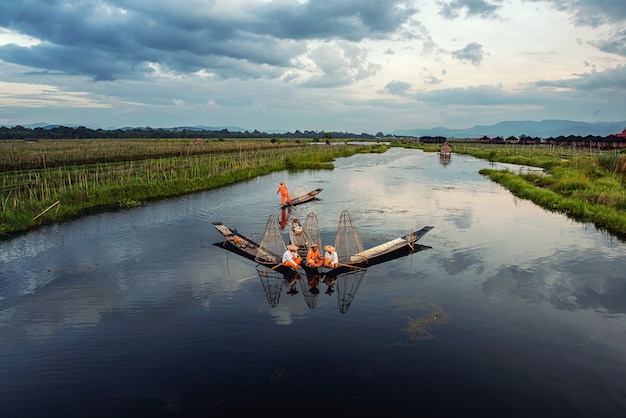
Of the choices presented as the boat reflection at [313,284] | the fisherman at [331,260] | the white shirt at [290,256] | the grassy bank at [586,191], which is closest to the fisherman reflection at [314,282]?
the boat reflection at [313,284]

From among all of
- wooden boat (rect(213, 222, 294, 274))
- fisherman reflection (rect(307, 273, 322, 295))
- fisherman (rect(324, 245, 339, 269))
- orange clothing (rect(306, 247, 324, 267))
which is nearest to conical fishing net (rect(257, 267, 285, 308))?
wooden boat (rect(213, 222, 294, 274))

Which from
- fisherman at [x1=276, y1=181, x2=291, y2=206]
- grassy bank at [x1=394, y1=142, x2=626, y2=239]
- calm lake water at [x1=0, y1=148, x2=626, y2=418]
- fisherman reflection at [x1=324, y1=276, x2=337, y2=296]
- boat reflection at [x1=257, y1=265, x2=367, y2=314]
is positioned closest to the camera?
calm lake water at [x1=0, y1=148, x2=626, y2=418]

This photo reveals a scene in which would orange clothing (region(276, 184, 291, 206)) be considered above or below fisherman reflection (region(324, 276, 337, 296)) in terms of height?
above

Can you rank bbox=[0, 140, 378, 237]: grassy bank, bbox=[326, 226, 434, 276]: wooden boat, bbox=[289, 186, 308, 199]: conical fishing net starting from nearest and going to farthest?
bbox=[326, 226, 434, 276]: wooden boat
bbox=[0, 140, 378, 237]: grassy bank
bbox=[289, 186, 308, 199]: conical fishing net

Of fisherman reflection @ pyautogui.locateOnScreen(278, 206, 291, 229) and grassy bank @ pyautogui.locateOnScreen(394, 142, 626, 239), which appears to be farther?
fisherman reflection @ pyautogui.locateOnScreen(278, 206, 291, 229)

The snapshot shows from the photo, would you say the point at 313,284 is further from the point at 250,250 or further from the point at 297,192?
the point at 297,192

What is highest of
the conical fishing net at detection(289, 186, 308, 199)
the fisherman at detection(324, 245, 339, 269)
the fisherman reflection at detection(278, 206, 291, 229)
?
the conical fishing net at detection(289, 186, 308, 199)

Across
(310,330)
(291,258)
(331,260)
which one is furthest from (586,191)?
(310,330)

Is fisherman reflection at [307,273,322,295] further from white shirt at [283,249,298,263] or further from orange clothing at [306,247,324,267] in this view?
white shirt at [283,249,298,263]

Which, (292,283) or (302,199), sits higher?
(302,199)

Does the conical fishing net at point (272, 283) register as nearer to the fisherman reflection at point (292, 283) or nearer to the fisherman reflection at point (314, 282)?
the fisherman reflection at point (292, 283)
